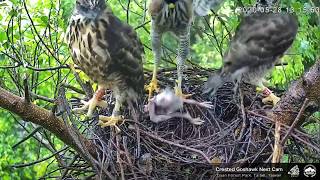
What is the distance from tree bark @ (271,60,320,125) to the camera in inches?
67.5

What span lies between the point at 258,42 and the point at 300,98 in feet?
0.76

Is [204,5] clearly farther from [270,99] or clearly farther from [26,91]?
[26,91]

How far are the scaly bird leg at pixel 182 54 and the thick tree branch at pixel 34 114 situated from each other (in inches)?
25.1

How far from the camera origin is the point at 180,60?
2.25m

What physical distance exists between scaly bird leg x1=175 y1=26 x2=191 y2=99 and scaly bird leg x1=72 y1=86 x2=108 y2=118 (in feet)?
0.99

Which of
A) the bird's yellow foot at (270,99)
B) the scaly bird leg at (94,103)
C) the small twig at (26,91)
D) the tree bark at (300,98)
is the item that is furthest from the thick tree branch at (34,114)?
the bird's yellow foot at (270,99)

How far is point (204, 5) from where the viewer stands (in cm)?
209

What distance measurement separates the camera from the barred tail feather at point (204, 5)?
6.73 ft

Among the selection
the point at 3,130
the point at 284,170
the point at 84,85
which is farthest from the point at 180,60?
the point at 3,130
